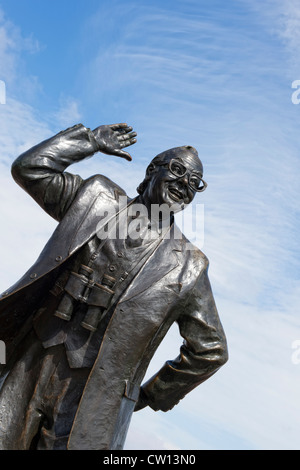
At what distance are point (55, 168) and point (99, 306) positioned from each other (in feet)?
4.03

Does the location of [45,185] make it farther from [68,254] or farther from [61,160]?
[68,254]

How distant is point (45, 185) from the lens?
18.5 ft

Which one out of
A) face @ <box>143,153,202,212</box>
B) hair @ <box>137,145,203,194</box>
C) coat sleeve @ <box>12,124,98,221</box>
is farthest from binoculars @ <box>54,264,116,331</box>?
hair @ <box>137,145,203,194</box>

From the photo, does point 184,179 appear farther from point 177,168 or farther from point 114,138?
point 114,138

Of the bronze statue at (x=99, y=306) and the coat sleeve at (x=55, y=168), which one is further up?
the coat sleeve at (x=55, y=168)

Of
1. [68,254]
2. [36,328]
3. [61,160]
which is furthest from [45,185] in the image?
[36,328]

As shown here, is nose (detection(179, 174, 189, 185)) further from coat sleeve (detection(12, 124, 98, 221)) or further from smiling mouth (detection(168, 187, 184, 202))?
coat sleeve (detection(12, 124, 98, 221))

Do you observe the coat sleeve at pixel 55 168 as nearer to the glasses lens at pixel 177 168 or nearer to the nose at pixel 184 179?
the glasses lens at pixel 177 168

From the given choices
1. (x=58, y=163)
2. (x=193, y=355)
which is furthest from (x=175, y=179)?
(x=193, y=355)

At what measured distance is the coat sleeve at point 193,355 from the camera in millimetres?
5785

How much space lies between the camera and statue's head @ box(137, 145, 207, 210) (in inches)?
229

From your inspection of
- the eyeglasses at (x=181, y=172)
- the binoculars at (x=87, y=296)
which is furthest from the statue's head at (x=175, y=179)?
the binoculars at (x=87, y=296)

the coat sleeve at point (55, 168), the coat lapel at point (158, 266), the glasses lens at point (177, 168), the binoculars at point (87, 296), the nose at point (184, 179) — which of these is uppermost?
the glasses lens at point (177, 168)

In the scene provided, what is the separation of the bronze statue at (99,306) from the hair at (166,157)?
0.04ft
